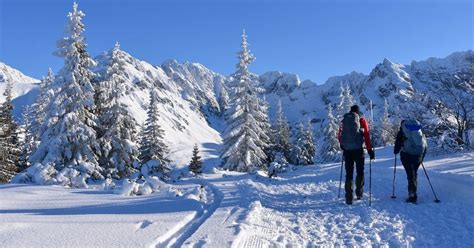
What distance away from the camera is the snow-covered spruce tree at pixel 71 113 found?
65.4ft

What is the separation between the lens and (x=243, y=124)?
3014cm

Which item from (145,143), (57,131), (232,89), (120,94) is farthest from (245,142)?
(57,131)

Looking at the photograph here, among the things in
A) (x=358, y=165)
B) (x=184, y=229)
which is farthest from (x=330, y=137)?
(x=184, y=229)

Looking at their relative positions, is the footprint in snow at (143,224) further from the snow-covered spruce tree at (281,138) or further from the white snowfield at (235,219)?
the snow-covered spruce tree at (281,138)

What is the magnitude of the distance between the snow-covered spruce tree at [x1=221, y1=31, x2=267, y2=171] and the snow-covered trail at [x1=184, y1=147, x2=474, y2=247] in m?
18.5

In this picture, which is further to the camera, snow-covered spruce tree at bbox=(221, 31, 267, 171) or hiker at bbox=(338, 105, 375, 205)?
snow-covered spruce tree at bbox=(221, 31, 267, 171)

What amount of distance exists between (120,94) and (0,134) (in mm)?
10067

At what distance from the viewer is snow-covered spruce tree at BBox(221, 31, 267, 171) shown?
2997 cm

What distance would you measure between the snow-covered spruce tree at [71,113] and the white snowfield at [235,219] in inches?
454

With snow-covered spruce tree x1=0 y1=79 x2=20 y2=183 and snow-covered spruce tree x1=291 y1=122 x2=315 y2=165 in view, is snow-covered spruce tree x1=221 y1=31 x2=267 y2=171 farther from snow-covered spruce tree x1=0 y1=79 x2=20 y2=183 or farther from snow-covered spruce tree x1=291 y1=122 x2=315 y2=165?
snow-covered spruce tree x1=0 y1=79 x2=20 y2=183

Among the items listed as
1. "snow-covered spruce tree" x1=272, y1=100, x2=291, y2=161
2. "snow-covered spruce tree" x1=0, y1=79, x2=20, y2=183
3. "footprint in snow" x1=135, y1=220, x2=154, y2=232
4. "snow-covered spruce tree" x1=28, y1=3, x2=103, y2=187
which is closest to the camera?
"footprint in snow" x1=135, y1=220, x2=154, y2=232

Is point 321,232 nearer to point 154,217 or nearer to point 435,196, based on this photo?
point 154,217

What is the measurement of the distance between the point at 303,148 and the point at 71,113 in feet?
101

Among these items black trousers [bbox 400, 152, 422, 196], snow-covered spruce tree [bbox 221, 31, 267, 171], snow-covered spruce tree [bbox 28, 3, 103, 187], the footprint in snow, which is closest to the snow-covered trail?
black trousers [bbox 400, 152, 422, 196]
